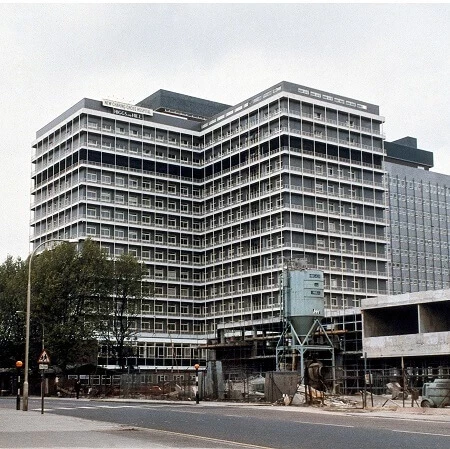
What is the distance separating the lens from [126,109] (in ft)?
431

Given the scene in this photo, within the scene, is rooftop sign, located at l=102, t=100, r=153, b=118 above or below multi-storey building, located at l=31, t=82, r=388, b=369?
above

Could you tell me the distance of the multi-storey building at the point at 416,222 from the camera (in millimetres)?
165750

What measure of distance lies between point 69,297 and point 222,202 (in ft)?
157

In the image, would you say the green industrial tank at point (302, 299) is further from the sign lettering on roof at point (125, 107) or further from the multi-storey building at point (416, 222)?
the multi-storey building at point (416, 222)

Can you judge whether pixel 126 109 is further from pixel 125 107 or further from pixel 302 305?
pixel 302 305

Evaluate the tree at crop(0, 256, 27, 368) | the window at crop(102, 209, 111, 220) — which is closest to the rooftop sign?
the window at crop(102, 209, 111, 220)

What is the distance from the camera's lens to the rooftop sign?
129750mm

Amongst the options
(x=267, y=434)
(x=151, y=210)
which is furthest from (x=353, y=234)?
(x=267, y=434)

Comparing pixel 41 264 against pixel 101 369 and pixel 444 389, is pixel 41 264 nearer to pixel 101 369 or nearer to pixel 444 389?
pixel 101 369

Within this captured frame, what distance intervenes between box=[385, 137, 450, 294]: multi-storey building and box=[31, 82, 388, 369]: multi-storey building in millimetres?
36812

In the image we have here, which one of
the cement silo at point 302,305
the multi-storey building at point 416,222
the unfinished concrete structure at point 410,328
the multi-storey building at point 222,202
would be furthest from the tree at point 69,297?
the multi-storey building at point 416,222

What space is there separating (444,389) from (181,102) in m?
112

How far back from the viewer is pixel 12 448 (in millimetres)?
20094

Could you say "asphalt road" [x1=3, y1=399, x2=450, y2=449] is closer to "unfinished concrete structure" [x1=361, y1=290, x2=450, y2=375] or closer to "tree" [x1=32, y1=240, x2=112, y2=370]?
"unfinished concrete structure" [x1=361, y1=290, x2=450, y2=375]
